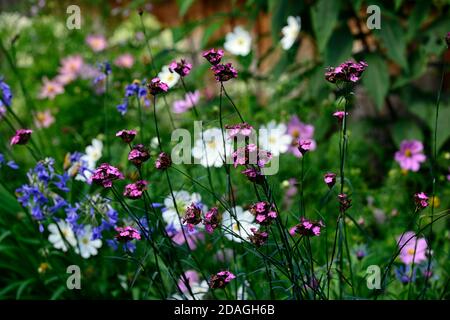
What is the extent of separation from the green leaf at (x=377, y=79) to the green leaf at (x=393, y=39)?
0.25ft

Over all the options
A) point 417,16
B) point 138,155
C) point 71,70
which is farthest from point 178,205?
point 71,70

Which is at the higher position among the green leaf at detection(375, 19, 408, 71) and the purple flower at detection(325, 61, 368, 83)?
the green leaf at detection(375, 19, 408, 71)

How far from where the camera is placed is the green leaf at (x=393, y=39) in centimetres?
273

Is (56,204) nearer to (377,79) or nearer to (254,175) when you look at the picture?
(254,175)

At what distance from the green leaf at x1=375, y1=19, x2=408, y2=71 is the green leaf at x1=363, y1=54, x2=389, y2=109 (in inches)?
2.9

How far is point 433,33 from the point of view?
2.81m

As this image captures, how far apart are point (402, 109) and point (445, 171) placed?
44 centimetres

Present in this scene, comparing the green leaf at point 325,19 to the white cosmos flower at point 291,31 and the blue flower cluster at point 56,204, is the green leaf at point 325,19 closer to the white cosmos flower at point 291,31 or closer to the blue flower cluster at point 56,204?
the white cosmos flower at point 291,31

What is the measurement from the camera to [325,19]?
272cm

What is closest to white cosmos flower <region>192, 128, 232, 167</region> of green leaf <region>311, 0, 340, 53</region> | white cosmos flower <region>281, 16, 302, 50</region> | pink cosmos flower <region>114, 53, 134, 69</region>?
green leaf <region>311, 0, 340, 53</region>

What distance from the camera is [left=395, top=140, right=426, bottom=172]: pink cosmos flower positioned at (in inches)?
105

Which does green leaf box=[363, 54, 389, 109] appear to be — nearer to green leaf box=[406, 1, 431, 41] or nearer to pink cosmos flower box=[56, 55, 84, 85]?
green leaf box=[406, 1, 431, 41]
